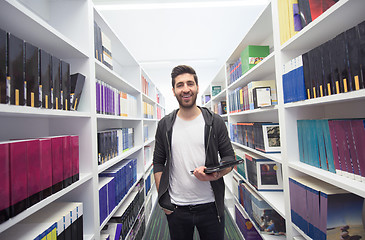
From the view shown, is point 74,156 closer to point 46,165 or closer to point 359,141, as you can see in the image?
point 46,165

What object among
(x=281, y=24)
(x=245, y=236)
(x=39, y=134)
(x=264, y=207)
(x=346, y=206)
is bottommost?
(x=245, y=236)

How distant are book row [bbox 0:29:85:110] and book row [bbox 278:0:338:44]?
142 centimetres

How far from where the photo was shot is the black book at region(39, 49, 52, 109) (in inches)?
26.5

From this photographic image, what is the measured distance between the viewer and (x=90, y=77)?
101 centimetres

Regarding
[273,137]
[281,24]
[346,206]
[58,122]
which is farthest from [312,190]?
[58,122]

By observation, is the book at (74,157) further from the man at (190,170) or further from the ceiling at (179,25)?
the ceiling at (179,25)

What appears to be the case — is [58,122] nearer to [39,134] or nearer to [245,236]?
[39,134]

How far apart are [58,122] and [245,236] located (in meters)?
2.21

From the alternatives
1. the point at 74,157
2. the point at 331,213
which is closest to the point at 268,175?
the point at 331,213

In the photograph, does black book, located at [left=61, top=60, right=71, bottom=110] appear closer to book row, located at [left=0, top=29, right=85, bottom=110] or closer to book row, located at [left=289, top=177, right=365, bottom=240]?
book row, located at [left=0, top=29, right=85, bottom=110]

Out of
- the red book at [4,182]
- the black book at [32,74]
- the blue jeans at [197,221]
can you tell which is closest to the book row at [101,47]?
the black book at [32,74]

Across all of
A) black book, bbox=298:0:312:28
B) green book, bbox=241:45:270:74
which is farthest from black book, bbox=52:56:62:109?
green book, bbox=241:45:270:74

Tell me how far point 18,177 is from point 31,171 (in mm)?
50

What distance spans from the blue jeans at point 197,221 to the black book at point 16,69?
1.12 metres
